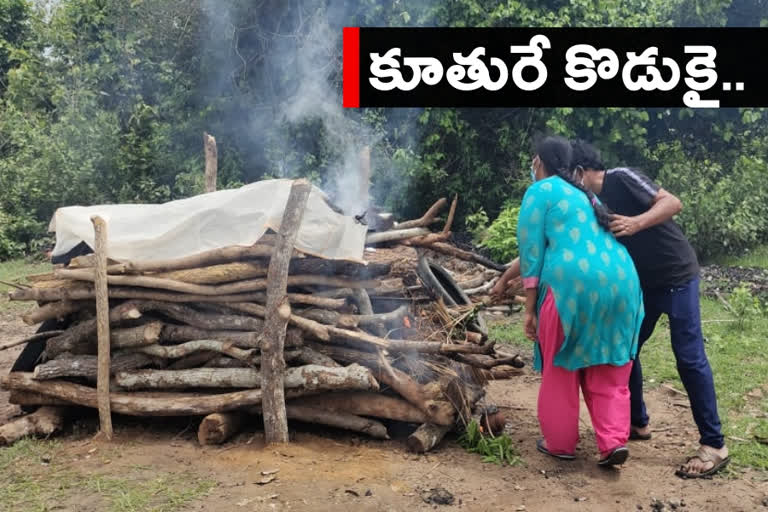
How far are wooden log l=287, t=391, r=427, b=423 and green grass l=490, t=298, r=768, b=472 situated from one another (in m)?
2.14

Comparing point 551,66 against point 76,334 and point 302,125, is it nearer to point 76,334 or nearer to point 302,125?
point 302,125

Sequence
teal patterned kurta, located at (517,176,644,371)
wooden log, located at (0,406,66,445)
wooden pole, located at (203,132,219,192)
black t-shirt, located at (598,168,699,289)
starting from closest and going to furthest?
teal patterned kurta, located at (517,176,644,371) < black t-shirt, located at (598,168,699,289) < wooden log, located at (0,406,66,445) < wooden pole, located at (203,132,219,192)

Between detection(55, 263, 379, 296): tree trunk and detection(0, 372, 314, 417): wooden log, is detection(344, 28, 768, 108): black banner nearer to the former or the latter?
detection(55, 263, 379, 296): tree trunk

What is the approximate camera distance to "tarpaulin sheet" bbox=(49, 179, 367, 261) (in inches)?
193

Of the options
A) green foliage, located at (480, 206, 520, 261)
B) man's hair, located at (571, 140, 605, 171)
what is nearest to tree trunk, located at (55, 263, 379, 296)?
man's hair, located at (571, 140, 605, 171)

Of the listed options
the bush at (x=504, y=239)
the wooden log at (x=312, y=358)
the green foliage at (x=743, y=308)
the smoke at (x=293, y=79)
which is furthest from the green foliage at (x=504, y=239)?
the wooden log at (x=312, y=358)

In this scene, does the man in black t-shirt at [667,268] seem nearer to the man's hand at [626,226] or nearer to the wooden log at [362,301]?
the man's hand at [626,226]

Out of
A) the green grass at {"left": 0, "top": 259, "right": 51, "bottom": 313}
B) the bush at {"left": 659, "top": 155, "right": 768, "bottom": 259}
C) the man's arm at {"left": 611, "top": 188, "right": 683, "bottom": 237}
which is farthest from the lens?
the green grass at {"left": 0, "top": 259, "right": 51, "bottom": 313}

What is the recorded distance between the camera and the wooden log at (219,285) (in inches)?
194

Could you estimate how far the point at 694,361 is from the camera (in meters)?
4.23

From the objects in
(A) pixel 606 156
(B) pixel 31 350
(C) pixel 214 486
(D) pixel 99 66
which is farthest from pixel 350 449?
(D) pixel 99 66

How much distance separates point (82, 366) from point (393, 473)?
257cm

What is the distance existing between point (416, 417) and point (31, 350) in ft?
10.6

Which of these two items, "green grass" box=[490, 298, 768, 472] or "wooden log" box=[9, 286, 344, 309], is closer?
"green grass" box=[490, 298, 768, 472]
